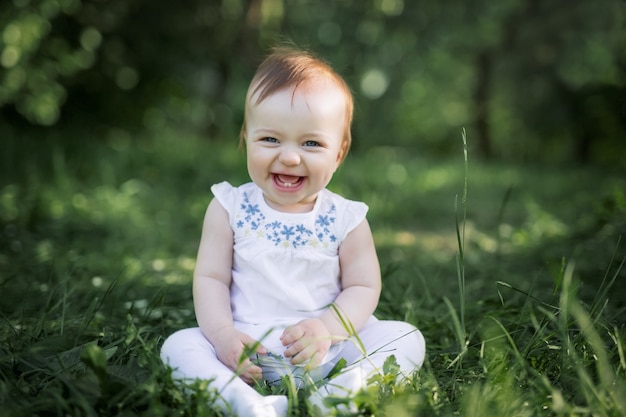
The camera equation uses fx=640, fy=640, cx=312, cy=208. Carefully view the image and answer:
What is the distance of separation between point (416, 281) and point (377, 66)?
5.44 m

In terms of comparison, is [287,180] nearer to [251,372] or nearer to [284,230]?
[284,230]

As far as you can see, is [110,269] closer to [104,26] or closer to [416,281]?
[416,281]

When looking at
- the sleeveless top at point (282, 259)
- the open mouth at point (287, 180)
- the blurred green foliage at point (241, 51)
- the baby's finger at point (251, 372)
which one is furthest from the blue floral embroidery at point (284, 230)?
the blurred green foliage at point (241, 51)

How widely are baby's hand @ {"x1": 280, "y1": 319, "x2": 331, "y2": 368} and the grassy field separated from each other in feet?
0.64

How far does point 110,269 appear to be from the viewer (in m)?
3.09

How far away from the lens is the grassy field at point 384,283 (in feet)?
5.02

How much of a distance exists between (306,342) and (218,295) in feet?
1.10

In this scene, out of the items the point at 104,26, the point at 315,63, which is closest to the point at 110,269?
the point at 315,63

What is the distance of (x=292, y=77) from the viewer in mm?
1860

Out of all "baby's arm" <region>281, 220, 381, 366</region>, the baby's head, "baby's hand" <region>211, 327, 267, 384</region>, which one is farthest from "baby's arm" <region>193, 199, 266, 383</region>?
the baby's head

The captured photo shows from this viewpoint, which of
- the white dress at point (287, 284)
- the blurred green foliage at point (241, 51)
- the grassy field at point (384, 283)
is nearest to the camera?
the grassy field at point (384, 283)

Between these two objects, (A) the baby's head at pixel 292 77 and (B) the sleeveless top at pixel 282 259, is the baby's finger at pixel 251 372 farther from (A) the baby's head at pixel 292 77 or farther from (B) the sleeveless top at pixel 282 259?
(A) the baby's head at pixel 292 77

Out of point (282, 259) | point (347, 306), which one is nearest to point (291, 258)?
point (282, 259)

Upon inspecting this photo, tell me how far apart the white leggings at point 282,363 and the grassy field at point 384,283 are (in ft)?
0.20
